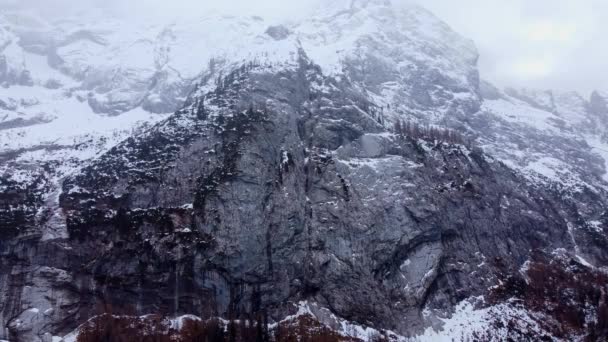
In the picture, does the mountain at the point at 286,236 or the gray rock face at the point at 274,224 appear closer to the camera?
the mountain at the point at 286,236

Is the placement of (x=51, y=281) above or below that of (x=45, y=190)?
below

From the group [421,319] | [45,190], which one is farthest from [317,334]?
[45,190]

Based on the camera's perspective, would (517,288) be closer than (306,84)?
Yes

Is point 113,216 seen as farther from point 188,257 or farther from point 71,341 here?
point 71,341

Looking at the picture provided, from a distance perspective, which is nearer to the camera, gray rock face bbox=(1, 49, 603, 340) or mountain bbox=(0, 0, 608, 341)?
mountain bbox=(0, 0, 608, 341)

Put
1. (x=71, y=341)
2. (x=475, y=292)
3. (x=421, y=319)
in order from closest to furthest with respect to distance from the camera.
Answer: (x=71, y=341) → (x=421, y=319) → (x=475, y=292)

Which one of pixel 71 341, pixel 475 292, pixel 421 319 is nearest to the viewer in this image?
pixel 71 341

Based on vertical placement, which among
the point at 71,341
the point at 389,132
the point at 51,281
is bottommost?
the point at 71,341

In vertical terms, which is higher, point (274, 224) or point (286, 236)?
point (274, 224)

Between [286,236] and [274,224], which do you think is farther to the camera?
[274,224]
